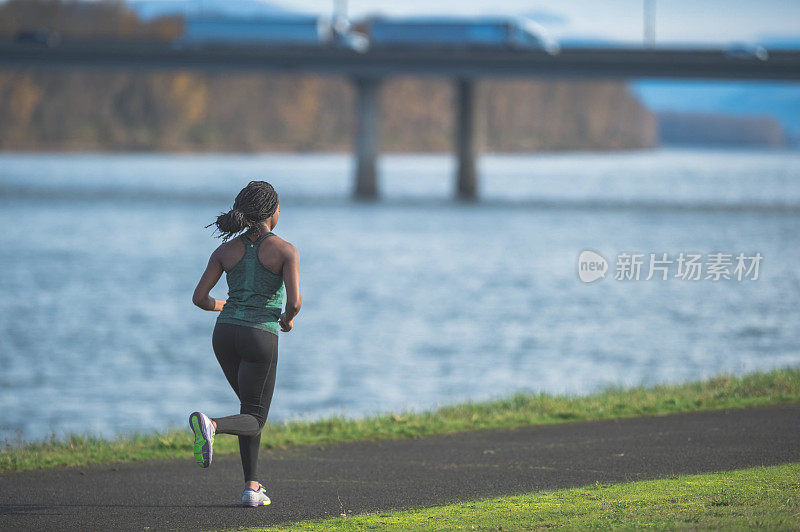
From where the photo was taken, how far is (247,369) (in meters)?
8.58

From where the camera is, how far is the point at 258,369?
8578 mm

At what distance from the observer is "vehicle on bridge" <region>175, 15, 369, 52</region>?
80562mm

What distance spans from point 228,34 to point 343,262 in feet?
101

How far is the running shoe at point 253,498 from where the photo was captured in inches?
354

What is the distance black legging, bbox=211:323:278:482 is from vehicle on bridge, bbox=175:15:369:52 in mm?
72018

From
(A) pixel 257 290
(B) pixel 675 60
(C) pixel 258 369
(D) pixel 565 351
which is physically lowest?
(D) pixel 565 351

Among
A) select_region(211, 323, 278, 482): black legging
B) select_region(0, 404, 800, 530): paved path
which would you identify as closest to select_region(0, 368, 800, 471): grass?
select_region(0, 404, 800, 530): paved path

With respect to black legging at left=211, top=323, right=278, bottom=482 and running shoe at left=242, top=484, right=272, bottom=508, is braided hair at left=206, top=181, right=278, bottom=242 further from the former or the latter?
running shoe at left=242, top=484, right=272, bottom=508

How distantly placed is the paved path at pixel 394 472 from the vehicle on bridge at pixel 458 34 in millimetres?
62854

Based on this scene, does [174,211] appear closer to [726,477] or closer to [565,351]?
[565,351]

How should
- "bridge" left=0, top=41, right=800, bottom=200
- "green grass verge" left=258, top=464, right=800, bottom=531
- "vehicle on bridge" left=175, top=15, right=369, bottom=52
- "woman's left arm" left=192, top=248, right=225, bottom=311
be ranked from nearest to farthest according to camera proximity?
"green grass verge" left=258, top=464, right=800, bottom=531
"woman's left arm" left=192, top=248, right=225, bottom=311
"bridge" left=0, top=41, right=800, bottom=200
"vehicle on bridge" left=175, top=15, right=369, bottom=52

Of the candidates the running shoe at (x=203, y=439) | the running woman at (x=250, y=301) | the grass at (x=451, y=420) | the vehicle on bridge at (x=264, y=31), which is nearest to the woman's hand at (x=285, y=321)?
the running woman at (x=250, y=301)

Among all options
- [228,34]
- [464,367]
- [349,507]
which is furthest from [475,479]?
[228,34]

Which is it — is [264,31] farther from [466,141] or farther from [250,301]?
[250,301]
